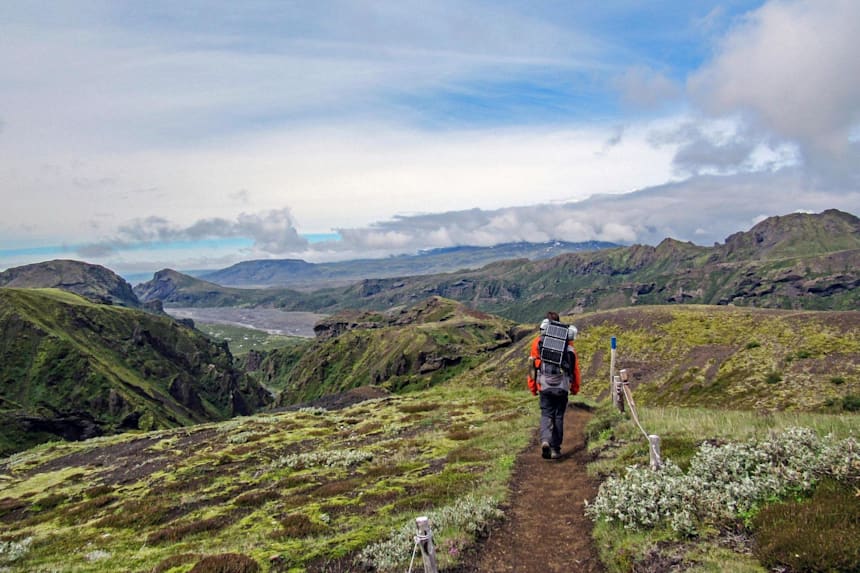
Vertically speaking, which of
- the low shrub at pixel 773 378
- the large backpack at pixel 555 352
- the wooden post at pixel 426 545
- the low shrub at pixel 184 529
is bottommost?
the low shrub at pixel 773 378

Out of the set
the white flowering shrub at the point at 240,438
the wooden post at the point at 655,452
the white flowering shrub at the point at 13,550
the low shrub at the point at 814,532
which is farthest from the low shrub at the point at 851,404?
the white flowering shrub at the point at 13,550

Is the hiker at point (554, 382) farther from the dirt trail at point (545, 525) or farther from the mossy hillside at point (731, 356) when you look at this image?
the mossy hillside at point (731, 356)

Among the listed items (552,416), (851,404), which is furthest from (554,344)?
(851,404)

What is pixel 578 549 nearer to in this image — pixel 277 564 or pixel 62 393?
pixel 277 564

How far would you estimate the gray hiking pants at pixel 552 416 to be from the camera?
16.4m

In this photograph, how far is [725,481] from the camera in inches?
395

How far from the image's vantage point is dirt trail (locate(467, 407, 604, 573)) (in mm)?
9484

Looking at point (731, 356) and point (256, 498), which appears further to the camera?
point (731, 356)

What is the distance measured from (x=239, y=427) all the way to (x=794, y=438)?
40.3m

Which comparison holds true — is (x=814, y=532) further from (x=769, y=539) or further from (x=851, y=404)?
(x=851, y=404)

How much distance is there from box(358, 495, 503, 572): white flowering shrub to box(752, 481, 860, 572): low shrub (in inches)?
221

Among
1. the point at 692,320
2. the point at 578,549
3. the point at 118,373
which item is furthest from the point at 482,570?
the point at 118,373

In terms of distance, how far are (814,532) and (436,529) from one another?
7.14 m

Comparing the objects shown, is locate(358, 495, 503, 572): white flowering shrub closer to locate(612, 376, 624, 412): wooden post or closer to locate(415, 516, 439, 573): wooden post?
locate(415, 516, 439, 573): wooden post
